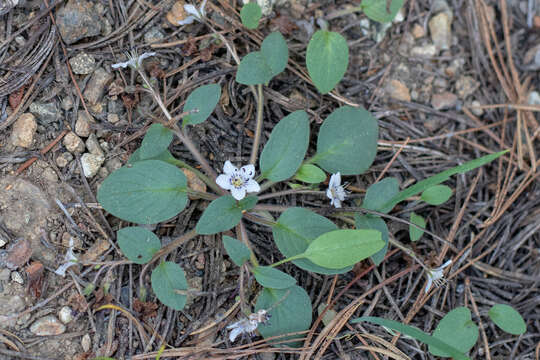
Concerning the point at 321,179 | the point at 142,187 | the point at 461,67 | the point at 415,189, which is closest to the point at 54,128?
the point at 142,187

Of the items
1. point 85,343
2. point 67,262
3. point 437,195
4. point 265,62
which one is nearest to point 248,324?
point 85,343

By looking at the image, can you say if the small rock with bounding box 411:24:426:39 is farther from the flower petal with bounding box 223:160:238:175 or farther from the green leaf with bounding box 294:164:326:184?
the flower petal with bounding box 223:160:238:175

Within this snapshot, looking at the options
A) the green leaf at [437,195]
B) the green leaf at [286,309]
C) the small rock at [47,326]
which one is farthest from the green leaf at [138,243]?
the green leaf at [437,195]

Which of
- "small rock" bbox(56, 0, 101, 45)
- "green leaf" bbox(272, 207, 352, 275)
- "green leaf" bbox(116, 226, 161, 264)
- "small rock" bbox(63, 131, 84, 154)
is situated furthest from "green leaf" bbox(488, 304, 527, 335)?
"small rock" bbox(56, 0, 101, 45)

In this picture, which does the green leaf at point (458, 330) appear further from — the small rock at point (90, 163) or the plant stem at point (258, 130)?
the small rock at point (90, 163)

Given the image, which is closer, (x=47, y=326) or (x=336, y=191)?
(x=47, y=326)

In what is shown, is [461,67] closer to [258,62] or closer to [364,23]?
[364,23]

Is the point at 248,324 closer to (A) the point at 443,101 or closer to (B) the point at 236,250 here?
(B) the point at 236,250
